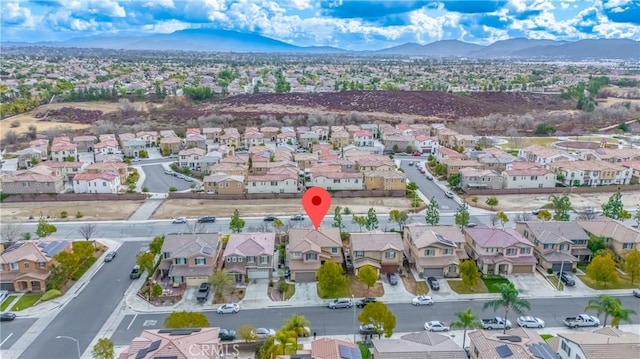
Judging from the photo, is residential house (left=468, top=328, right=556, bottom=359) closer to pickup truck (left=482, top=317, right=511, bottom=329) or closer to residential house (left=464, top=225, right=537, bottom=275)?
pickup truck (left=482, top=317, right=511, bottom=329)

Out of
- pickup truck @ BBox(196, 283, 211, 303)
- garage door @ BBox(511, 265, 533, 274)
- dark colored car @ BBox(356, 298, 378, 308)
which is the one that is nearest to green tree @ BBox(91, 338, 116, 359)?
pickup truck @ BBox(196, 283, 211, 303)

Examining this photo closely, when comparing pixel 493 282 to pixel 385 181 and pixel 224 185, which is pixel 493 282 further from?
pixel 224 185

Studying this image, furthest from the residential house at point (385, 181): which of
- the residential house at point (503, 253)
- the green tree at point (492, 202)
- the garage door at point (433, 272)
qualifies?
the garage door at point (433, 272)

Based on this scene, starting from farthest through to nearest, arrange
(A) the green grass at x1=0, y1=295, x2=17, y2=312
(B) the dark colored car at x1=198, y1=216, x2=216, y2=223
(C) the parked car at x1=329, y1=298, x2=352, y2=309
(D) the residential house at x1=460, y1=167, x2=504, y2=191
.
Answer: (D) the residential house at x1=460, y1=167, x2=504, y2=191, (B) the dark colored car at x1=198, y1=216, x2=216, y2=223, (A) the green grass at x1=0, y1=295, x2=17, y2=312, (C) the parked car at x1=329, y1=298, x2=352, y2=309

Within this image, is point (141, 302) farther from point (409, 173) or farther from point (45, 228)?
point (409, 173)

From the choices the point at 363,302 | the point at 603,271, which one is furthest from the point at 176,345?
the point at 603,271
